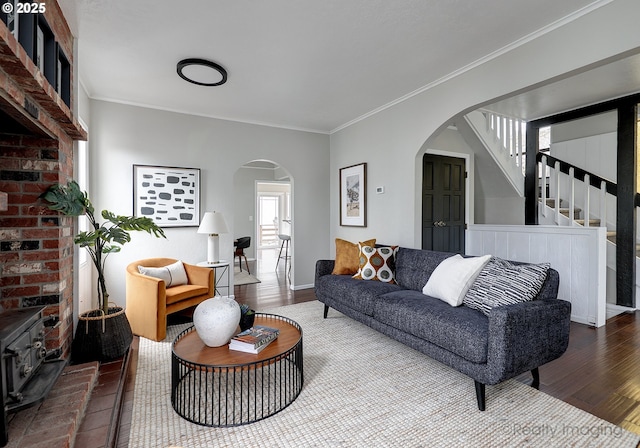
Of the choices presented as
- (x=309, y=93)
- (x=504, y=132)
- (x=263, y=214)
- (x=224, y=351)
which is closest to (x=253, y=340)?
(x=224, y=351)

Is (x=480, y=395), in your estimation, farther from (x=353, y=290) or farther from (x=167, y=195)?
(x=167, y=195)

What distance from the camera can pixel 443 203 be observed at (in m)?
4.83

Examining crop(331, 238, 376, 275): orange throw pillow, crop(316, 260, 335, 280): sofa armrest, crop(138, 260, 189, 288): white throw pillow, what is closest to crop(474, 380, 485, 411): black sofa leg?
crop(331, 238, 376, 275): orange throw pillow

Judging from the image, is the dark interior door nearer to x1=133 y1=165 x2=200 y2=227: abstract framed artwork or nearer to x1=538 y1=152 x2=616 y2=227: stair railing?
x1=538 y1=152 x2=616 y2=227: stair railing

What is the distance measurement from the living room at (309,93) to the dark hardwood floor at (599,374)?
1.70 meters

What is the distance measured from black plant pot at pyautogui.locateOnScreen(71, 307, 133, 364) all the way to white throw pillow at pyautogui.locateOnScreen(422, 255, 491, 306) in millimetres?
2555

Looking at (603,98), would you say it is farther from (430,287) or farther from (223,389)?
(223,389)

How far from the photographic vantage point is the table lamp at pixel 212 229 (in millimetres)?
3867

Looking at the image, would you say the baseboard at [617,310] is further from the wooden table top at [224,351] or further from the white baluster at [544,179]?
the wooden table top at [224,351]

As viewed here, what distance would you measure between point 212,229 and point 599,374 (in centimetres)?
388

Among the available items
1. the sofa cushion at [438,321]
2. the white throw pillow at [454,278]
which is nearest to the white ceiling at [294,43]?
the white throw pillow at [454,278]

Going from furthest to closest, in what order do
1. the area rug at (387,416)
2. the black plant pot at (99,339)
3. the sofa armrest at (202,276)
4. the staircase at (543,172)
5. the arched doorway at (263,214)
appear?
the arched doorway at (263,214)
the staircase at (543,172)
the sofa armrest at (202,276)
the black plant pot at (99,339)
the area rug at (387,416)

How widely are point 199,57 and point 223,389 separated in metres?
2.75

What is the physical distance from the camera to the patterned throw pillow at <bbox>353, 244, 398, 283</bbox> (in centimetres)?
334
